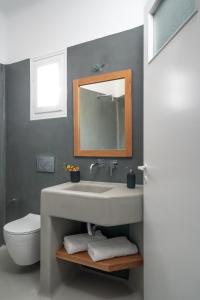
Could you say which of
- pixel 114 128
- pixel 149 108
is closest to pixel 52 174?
pixel 114 128

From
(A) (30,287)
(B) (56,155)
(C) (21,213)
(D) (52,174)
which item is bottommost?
(A) (30,287)

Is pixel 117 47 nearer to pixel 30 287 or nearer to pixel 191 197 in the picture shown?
pixel 191 197

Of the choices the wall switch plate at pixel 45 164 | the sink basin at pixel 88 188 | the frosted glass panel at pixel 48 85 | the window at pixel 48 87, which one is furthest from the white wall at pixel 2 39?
the sink basin at pixel 88 188

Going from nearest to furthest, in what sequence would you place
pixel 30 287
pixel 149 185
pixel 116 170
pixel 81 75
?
pixel 149 185, pixel 30 287, pixel 116 170, pixel 81 75

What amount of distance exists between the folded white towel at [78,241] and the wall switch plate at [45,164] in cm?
75

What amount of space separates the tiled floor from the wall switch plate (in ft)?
3.22

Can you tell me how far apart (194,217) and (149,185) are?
50 centimetres

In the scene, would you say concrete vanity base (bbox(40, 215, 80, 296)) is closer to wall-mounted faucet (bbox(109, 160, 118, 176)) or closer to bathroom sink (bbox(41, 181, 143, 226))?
bathroom sink (bbox(41, 181, 143, 226))

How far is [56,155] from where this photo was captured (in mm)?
2209

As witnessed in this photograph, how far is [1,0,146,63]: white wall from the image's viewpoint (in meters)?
1.86

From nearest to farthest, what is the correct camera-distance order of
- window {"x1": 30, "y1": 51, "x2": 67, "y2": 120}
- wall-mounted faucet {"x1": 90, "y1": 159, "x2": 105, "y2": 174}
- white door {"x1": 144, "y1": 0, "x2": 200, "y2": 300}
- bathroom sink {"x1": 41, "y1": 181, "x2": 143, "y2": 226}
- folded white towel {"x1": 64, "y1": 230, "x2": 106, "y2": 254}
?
1. white door {"x1": 144, "y1": 0, "x2": 200, "y2": 300}
2. bathroom sink {"x1": 41, "y1": 181, "x2": 143, "y2": 226}
3. folded white towel {"x1": 64, "y1": 230, "x2": 106, "y2": 254}
4. wall-mounted faucet {"x1": 90, "y1": 159, "x2": 105, "y2": 174}
5. window {"x1": 30, "y1": 51, "x2": 67, "y2": 120}

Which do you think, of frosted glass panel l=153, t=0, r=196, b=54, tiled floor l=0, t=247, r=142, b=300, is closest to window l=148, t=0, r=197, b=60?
frosted glass panel l=153, t=0, r=196, b=54

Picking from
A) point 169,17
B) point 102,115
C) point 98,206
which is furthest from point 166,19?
point 98,206

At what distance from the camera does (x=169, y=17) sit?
45.2 inches
